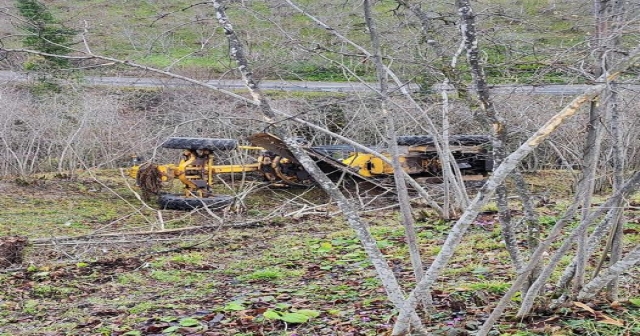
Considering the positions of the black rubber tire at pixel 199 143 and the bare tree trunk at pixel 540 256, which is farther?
the black rubber tire at pixel 199 143

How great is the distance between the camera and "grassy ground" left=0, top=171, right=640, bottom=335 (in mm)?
4305

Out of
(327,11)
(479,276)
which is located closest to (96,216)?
(327,11)

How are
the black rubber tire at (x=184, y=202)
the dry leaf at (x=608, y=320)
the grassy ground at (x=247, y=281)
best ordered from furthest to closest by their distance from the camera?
the black rubber tire at (x=184, y=202)
the grassy ground at (x=247, y=281)
the dry leaf at (x=608, y=320)

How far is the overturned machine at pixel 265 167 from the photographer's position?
959 centimetres

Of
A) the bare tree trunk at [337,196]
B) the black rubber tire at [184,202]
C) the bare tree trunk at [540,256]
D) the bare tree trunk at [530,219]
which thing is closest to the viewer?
the bare tree trunk at [540,256]

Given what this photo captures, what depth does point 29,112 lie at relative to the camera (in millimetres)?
14383

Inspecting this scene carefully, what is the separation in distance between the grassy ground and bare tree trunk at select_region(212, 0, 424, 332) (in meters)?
0.58

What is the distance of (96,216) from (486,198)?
24.5 feet

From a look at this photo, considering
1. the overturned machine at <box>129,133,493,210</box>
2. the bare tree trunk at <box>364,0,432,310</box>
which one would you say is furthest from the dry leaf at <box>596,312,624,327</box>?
the overturned machine at <box>129,133,493,210</box>

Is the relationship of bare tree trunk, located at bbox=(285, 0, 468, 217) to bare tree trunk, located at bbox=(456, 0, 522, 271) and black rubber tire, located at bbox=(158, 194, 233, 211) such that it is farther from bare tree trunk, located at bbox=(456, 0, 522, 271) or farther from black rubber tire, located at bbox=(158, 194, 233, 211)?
black rubber tire, located at bbox=(158, 194, 233, 211)

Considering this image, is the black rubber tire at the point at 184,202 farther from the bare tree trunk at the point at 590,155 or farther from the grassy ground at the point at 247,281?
the bare tree trunk at the point at 590,155

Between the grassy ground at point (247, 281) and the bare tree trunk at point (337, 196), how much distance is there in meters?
0.58

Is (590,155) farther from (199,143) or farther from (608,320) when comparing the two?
(199,143)

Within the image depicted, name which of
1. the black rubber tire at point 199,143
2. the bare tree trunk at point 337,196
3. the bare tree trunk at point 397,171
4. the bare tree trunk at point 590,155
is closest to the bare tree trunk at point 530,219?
the bare tree trunk at point 590,155
